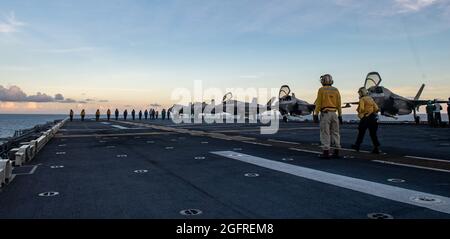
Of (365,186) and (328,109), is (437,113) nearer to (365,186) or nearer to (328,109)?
(328,109)

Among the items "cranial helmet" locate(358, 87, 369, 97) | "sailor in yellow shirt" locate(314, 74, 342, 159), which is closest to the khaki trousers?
"sailor in yellow shirt" locate(314, 74, 342, 159)

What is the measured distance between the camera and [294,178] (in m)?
6.50

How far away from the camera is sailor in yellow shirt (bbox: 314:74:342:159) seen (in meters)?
8.98

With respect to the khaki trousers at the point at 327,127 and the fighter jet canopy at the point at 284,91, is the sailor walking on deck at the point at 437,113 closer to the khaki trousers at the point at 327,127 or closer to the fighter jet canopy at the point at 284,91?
the fighter jet canopy at the point at 284,91

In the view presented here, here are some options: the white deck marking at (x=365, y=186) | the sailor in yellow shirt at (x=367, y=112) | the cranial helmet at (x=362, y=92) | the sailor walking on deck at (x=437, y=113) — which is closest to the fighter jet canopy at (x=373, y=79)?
the sailor walking on deck at (x=437, y=113)

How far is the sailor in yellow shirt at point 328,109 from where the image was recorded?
8984mm

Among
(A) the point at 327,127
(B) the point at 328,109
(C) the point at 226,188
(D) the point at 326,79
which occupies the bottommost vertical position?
(C) the point at 226,188

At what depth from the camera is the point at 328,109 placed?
902 cm

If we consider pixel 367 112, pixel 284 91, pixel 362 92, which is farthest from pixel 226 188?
pixel 284 91

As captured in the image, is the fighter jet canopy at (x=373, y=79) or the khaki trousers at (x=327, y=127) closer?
the khaki trousers at (x=327, y=127)
